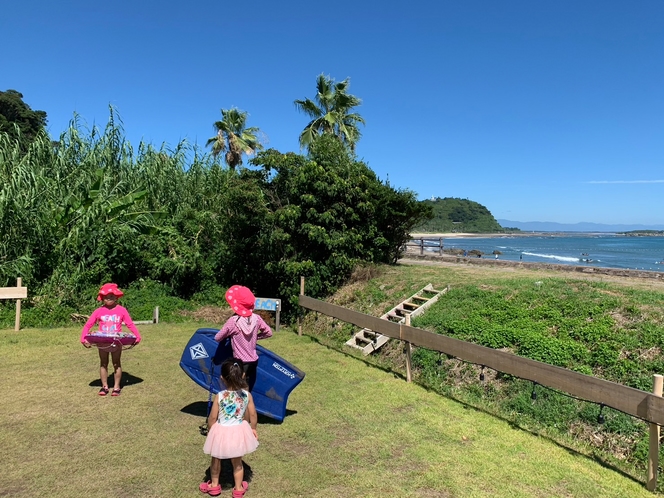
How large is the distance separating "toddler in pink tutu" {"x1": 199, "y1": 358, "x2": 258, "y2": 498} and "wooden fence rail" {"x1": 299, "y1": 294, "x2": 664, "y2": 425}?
12.4ft

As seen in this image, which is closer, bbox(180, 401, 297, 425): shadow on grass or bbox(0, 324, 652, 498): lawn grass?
bbox(0, 324, 652, 498): lawn grass

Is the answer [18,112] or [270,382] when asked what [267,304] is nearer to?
[270,382]

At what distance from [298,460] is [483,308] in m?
6.04

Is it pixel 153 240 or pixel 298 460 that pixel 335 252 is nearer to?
pixel 153 240

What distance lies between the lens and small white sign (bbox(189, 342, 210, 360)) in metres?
5.69

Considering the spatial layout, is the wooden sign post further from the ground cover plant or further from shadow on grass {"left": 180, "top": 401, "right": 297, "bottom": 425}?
A: the ground cover plant

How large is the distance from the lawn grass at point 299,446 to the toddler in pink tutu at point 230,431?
0.69 ft

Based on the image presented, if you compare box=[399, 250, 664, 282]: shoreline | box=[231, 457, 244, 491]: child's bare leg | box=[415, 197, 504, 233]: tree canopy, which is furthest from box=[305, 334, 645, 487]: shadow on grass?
box=[415, 197, 504, 233]: tree canopy

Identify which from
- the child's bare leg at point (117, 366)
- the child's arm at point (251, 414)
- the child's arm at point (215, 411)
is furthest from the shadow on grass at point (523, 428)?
the child's bare leg at point (117, 366)

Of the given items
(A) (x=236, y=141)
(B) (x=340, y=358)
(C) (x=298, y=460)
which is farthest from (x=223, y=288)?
(A) (x=236, y=141)

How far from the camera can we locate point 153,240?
14.3m

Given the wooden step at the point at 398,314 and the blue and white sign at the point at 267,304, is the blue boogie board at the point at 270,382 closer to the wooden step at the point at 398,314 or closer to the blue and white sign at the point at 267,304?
the wooden step at the point at 398,314

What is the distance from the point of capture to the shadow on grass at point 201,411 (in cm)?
558

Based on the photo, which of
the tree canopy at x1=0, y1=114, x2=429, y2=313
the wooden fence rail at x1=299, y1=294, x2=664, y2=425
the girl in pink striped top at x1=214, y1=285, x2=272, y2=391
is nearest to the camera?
the wooden fence rail at x1=299, y1=294, x2=664, y2=425
